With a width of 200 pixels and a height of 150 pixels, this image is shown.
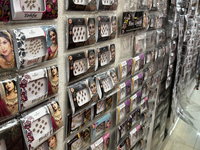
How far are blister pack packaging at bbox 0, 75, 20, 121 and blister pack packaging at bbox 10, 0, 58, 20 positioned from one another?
194 mm

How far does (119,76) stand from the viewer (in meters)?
1.20

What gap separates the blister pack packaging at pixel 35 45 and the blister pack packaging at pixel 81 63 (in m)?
0.11

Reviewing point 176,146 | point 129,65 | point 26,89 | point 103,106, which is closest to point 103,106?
point 103,106

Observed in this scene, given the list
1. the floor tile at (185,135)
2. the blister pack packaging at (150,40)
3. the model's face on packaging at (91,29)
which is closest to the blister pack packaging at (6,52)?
the model's face on packaging at (91,29)

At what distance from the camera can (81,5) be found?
2.56 feet

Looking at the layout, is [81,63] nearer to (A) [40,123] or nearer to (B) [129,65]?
(A) [40,123]

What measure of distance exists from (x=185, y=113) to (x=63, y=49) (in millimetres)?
2688

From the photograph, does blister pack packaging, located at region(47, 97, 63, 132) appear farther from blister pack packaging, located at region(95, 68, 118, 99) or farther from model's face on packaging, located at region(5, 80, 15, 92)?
blister pack packaging, located at region(95, 68, 118, 99)

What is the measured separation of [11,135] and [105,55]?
632mm

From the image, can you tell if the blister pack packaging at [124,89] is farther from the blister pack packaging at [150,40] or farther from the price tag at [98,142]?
the blister pack packaging at [150,40]

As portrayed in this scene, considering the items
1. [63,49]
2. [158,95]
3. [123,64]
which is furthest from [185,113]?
[63,49]

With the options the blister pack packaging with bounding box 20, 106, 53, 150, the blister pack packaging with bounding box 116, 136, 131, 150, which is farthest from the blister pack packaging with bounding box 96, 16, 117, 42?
the blister pack packaging with bounding box 116, 136, 131, 150

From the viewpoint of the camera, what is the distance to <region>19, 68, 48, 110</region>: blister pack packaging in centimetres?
61

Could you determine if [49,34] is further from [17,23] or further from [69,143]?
[69,143]
